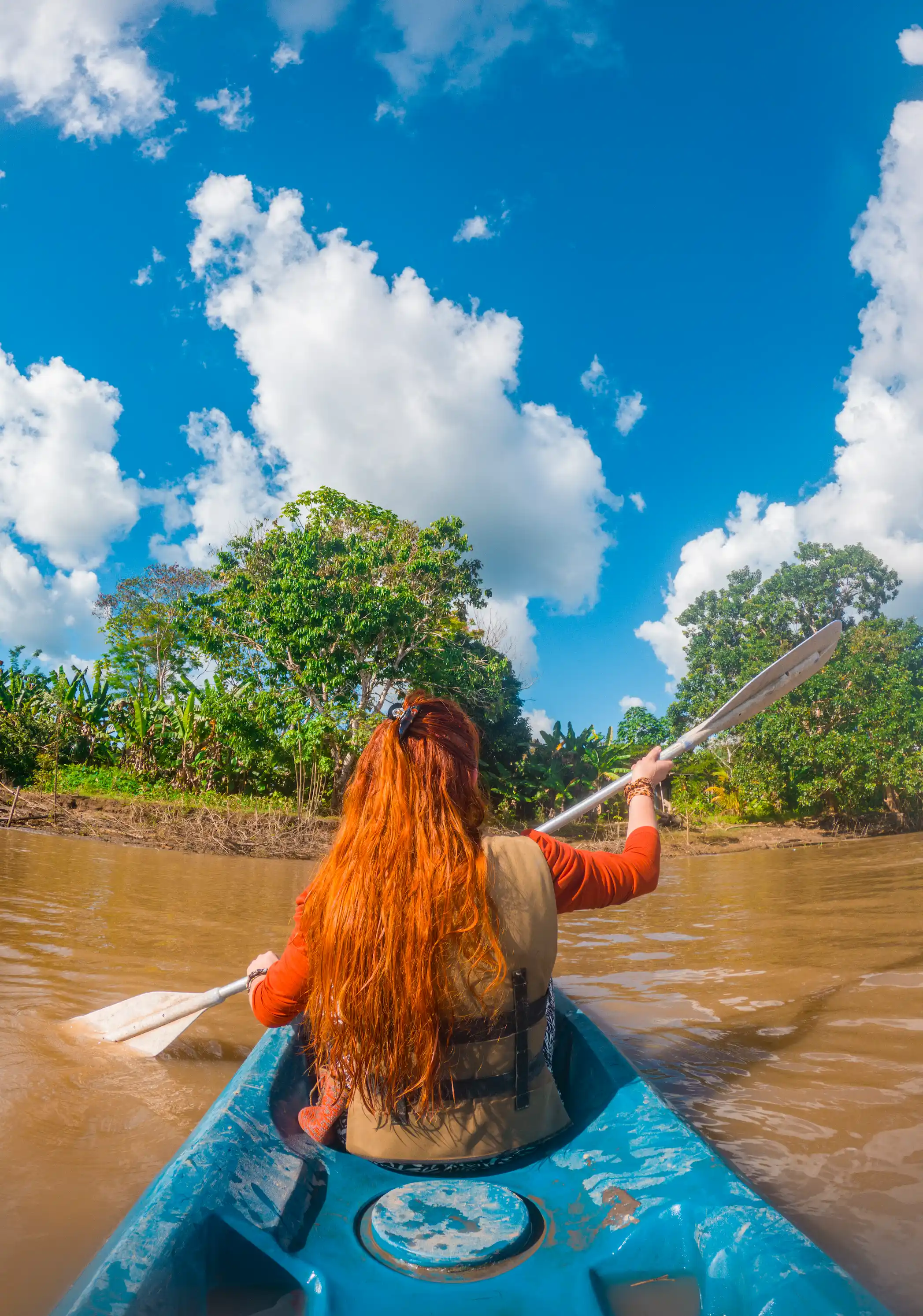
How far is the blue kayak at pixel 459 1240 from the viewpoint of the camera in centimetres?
99

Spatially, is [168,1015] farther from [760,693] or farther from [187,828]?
[187,828]

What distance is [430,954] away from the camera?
132 cm

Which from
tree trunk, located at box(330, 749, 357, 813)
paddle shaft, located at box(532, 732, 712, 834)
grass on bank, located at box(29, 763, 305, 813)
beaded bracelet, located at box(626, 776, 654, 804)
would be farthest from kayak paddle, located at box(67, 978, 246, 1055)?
tree trunk, located at box(330, 749, 357, 813)

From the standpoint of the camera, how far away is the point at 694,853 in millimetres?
13180

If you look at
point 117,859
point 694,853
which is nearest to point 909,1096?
point 117,859

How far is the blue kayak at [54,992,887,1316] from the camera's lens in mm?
985

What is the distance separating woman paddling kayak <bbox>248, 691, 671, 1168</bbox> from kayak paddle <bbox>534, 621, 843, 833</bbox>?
0.93 meters

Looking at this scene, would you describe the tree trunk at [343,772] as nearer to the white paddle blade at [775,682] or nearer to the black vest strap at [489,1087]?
the white paddle blade at [775,682]

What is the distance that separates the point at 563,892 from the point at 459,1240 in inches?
21.9

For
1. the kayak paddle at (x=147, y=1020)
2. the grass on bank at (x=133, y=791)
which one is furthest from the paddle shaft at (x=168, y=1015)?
the grass on bank at (x=133, y=791)

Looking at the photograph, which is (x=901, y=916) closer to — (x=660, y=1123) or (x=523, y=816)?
(x=660, y=1123)

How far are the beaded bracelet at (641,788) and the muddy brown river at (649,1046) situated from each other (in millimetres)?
897

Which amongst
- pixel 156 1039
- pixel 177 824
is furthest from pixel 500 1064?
pixel 177 824

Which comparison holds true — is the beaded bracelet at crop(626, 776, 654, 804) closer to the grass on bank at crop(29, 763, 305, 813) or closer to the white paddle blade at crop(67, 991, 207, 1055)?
the white paddle blade at crop(67, 991, 207, 1055)
